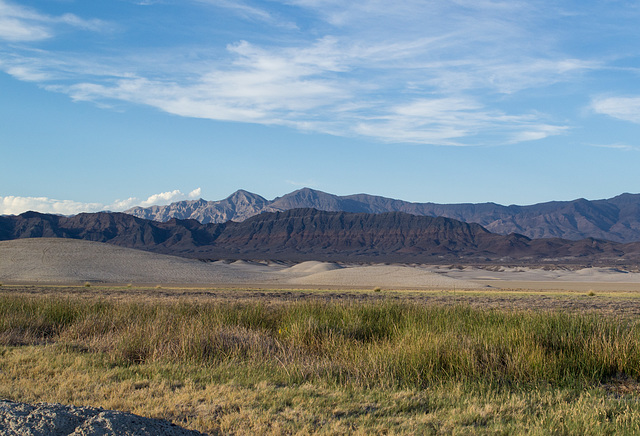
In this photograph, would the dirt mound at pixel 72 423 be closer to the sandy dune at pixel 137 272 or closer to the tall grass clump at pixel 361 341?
the tall grass clump at pixel 361 341

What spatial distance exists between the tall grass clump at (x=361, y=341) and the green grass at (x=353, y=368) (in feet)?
0.11

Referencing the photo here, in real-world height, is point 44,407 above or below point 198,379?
above

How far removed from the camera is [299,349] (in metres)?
11.2

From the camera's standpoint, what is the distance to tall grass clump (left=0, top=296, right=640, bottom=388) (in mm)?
9266

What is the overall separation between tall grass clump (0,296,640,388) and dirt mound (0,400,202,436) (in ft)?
11.5

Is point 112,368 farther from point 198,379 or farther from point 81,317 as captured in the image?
point 81,317

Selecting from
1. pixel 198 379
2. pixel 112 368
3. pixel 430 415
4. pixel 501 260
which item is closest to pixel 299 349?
pixel 198 379

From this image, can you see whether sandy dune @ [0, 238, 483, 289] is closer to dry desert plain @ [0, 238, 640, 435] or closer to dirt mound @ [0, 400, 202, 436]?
dry desert plain @ [0, 238, 640, 435]

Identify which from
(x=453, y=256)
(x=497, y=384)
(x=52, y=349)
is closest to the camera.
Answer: (x=497, y=384)

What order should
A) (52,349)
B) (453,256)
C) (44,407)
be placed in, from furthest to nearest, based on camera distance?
(453,256) → (52,349) → (44,407)

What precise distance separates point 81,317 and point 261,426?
9.99 meters

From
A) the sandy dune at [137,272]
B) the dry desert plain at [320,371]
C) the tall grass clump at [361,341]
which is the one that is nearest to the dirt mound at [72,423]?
the dry desert plain at [320,371]

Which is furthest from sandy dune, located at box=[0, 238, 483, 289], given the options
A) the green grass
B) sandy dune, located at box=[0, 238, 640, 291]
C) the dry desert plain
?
the green grass

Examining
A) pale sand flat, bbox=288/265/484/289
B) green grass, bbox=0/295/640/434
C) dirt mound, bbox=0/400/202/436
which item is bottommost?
pale sand flat, bbox=288/265/484/289
